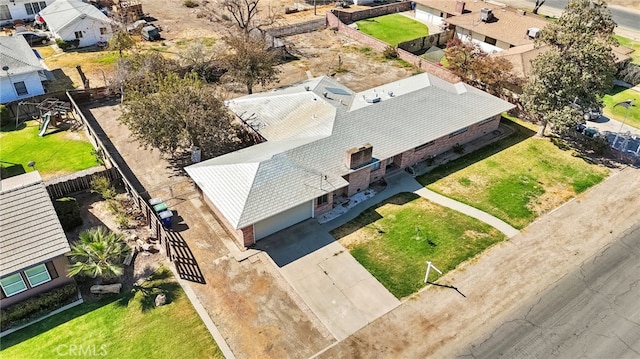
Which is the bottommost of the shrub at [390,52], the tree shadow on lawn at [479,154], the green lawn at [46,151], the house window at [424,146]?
the tree shadow on lawn at [479,154]

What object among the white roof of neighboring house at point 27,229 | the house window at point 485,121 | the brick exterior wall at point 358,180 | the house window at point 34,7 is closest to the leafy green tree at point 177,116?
the white roof of neighboring house at point 27,229

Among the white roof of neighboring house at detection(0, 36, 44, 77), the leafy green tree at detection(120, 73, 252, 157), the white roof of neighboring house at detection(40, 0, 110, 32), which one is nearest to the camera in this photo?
the leafy green tree at detection(120, 73, 252, 157)

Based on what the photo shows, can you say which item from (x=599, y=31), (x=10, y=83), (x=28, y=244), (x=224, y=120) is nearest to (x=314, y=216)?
(x=224, y=120)

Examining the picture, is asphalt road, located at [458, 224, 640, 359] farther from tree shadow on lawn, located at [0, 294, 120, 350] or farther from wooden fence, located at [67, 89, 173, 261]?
tree shadow on lawn, located at [0, 294, 120, 350]

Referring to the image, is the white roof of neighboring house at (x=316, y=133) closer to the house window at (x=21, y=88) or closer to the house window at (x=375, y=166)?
the house window at (x=375, y=166)

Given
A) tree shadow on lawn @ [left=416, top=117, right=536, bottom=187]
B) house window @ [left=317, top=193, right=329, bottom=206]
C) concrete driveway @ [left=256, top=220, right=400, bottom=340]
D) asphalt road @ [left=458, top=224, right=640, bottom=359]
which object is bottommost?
asphalt road @ [left=458, top=224, right=640, bottom=359]

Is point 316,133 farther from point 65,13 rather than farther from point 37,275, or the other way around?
point 65,13

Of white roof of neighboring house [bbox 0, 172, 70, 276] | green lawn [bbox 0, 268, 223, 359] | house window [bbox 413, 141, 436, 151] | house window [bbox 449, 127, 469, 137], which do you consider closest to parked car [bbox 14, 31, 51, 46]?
white roof of neighboring house [bbox 0, 172, 70, 276]
